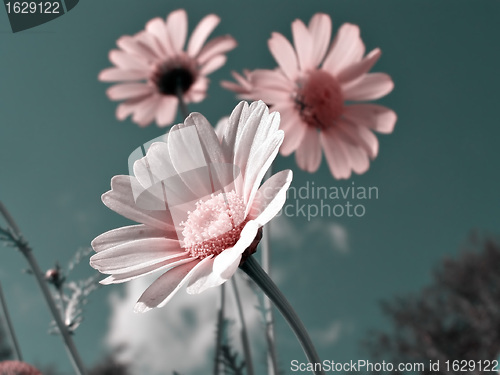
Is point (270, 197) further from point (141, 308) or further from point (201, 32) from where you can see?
point (201, 32)

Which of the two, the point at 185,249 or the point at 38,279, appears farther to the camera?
the point at 38,279

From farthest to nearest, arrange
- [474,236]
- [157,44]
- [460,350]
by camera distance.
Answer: [474,236] → [460,350] → [157,44]

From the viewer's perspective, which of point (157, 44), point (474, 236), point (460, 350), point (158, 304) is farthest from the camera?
point (474, 236)

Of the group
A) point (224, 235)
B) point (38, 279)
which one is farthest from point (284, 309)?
point (38, 279)

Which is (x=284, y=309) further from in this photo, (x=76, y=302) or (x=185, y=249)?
(x=76, y=302)

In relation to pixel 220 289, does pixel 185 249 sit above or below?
above
